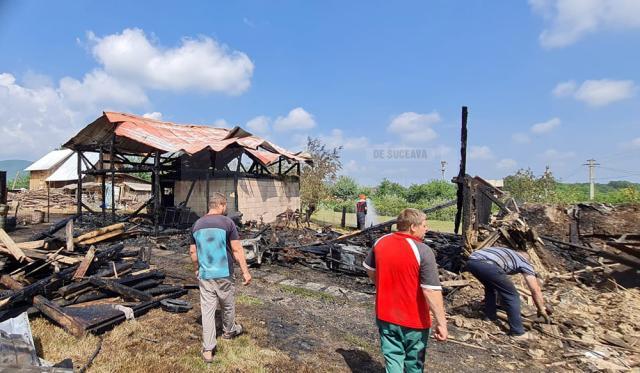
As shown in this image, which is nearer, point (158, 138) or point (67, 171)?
point (158, 138)

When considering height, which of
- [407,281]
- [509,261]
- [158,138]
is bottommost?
[509,261]

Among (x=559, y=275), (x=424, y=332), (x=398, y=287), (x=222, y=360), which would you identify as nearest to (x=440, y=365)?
(x=424, y=332)

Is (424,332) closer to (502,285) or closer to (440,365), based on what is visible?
(440,365)

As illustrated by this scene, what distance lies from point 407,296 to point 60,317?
4441 millimetres

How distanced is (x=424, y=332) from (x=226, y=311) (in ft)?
8.17

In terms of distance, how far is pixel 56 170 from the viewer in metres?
36.9

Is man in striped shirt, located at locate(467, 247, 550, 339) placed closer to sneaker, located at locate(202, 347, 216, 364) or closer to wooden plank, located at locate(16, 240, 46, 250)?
sneaker, located at locate(202, 347, 216, 364)

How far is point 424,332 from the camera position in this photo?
301cm

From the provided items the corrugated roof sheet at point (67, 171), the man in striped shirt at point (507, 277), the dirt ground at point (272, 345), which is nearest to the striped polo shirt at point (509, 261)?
the man in striped shirt at point (507, 277)

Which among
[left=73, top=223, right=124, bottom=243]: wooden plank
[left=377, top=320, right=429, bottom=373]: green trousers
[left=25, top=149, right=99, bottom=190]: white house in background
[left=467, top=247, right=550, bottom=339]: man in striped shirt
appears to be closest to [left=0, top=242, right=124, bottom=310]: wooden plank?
[left=73, top=223, right=124, bottom=243]: wooden plank

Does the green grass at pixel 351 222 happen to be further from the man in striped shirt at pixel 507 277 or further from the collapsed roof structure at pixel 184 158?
the man in striped shirt at pixel 507 277

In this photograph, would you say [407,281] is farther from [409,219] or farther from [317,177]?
[317,177]

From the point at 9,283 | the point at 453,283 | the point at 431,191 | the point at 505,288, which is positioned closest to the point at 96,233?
the point at 9,283

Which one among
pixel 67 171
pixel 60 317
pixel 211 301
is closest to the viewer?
pixel 211 301
